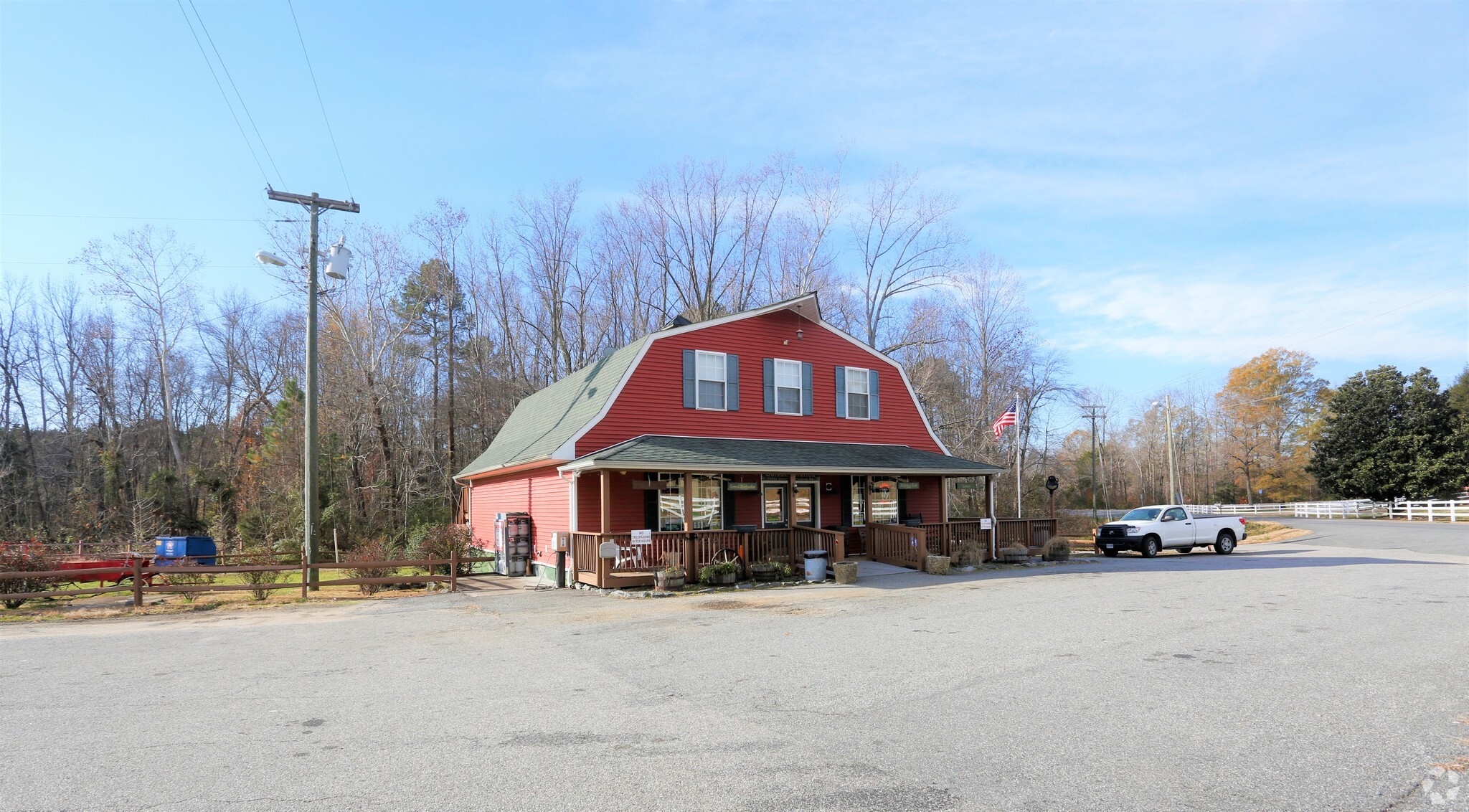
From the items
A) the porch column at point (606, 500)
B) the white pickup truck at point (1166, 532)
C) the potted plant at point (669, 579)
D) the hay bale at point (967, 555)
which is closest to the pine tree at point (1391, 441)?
the white pickup truck at point (1166, 532)

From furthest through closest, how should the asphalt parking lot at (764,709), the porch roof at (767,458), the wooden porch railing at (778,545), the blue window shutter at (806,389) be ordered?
the blue window shutter at (806,389) < the porch roof at (767,458) < the wooden porch railing at (778,545) < the asphalt parking lot at (764,709)

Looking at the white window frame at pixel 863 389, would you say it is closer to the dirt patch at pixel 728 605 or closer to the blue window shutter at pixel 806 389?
the blue window shutter at pixel 806 389

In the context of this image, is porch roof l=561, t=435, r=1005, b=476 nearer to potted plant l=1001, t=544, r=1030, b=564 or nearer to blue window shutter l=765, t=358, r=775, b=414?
blue window shutter l=765, t=358, r=775, b=414

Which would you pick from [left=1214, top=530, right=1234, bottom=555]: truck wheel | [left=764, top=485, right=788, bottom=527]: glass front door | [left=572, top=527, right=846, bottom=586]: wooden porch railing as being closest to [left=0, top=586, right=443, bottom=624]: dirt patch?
[left=572, top=527, right=846, bottom=586]: wooden porch railing

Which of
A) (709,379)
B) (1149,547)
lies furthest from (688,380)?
(1149,547)

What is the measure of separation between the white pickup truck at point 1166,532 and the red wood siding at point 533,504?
1693 cm

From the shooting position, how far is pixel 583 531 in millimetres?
18031

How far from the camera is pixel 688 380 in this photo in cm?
2045

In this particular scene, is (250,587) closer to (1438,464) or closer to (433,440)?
(433,440)

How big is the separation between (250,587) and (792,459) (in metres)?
12.0

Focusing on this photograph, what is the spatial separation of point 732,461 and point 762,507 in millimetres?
3021

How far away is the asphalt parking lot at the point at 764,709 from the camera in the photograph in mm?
4867

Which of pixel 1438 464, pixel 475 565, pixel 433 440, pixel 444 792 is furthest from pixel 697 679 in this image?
pixel 1438 464

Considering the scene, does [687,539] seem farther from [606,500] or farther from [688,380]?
[688,380]
